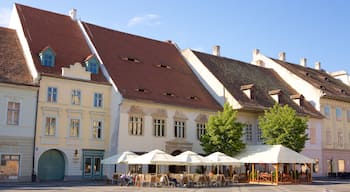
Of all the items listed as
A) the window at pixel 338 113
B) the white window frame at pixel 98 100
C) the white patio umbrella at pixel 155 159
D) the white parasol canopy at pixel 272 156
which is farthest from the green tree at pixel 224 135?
the window at pixel 338 113

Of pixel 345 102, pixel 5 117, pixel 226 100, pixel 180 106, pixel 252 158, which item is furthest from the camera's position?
pixel 345 102

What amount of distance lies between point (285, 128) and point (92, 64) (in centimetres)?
1688

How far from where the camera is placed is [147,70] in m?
40.6

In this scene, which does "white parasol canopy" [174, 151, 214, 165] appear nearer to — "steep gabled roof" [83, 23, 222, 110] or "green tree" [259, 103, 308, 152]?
"steep gabled roof" [83, 23, 222, 110]

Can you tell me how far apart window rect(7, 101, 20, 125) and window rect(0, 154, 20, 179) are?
7.50ft

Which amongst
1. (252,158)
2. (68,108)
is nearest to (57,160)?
(68,108)

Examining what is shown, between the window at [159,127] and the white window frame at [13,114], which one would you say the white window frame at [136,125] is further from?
the white window frame at [13,114]

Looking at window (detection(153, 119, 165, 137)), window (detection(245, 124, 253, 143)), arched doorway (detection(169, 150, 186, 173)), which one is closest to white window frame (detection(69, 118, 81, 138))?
window (detection(153, 119, 165, 137))

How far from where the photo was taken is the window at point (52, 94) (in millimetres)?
33344

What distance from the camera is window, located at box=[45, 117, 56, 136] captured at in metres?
33.2

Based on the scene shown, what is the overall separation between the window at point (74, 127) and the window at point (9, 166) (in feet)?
13.9

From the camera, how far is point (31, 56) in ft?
111

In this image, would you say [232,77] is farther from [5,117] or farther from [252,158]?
[5,117]

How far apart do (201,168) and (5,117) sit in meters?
16.2
